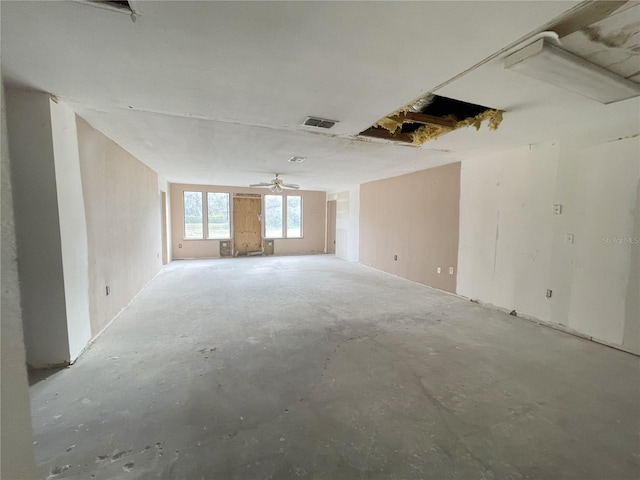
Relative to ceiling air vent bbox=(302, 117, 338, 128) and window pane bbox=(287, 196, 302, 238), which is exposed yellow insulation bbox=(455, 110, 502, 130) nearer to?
ceiling air vent bbox=(302, 117, 338, 128)

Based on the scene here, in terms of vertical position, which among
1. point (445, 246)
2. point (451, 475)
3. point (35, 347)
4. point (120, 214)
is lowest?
point (451, 475)

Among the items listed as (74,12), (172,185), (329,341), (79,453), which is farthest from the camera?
(172,185)

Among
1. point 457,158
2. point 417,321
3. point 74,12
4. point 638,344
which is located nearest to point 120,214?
point 74,12

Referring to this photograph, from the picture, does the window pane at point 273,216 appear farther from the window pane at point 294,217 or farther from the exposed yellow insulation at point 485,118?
the exposed yellow insulation at point 485,118

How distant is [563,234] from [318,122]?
10.1 ft

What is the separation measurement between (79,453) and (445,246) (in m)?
4.93

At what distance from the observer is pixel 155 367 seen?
2.30 meters

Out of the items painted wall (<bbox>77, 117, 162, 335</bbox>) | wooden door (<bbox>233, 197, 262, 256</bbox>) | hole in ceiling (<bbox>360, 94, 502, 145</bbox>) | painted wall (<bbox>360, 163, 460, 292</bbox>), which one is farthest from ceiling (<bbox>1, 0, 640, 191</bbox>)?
wooden door (<bbox>233, 197, 262, 256</bbox>)

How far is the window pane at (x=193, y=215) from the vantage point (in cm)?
790

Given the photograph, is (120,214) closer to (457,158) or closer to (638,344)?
(457,158)

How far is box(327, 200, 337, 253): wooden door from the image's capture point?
30.5 ft

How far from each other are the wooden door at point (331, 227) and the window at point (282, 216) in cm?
100

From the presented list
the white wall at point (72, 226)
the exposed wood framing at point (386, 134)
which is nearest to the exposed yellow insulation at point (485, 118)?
the exposed wood framing at point (386, 134)

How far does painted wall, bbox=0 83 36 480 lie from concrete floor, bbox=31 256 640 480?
3.29 ft
